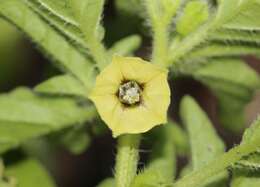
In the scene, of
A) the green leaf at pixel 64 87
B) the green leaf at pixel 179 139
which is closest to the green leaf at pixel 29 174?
the green leaf at pixel 64 87

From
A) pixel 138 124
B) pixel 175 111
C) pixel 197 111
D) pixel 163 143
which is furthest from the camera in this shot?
pixel 175 111

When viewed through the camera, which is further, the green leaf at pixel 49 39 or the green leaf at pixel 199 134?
the green leaf at pixel 199 134

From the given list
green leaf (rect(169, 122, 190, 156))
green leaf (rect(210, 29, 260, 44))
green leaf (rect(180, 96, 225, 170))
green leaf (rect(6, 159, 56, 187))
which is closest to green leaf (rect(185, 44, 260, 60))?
green leaf (rect(210, 29, 260, 44))

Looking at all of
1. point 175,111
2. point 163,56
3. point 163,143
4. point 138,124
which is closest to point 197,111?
point 163,143

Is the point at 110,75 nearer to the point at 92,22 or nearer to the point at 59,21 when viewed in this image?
the point at 92,22

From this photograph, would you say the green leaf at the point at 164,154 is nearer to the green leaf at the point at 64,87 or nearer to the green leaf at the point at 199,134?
the green leaf at the point at 199,134

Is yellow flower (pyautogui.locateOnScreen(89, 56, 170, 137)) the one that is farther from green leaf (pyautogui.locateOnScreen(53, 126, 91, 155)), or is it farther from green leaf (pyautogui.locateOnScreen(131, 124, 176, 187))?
green leaf (pyautogui.locateOnScreen(53, 126, 91, 155))

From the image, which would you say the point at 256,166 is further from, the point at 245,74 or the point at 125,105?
the point at 245,74
